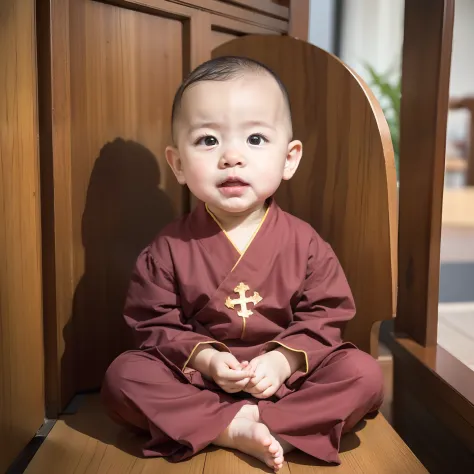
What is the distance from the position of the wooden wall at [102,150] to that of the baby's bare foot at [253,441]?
34cm

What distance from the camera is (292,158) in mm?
1098

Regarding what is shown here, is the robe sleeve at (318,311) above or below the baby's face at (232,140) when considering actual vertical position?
below

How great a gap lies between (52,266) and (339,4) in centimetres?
335

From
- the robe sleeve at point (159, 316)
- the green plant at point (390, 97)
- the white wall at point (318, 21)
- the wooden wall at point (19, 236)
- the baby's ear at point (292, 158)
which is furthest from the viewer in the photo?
the green plant at point (390, 97)

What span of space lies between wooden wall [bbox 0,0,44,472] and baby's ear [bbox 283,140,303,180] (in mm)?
431

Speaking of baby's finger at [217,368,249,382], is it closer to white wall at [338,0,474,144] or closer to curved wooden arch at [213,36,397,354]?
curved wooden arch at [213,36,397,354]

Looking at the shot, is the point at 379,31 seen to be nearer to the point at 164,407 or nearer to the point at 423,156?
the point at 423,156

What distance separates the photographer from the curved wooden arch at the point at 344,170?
3.59ft

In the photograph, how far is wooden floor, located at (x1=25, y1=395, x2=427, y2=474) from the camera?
34.7 inches

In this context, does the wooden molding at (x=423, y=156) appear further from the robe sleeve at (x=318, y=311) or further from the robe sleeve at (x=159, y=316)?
the robe sleeve at (x=159, y=316)

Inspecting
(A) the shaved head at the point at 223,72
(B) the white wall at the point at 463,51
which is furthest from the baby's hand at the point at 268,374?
(B) the white wall at the point at 463,51

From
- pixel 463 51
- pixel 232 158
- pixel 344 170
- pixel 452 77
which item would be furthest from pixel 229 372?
pixel 463 51

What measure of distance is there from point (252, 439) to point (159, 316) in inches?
10.7

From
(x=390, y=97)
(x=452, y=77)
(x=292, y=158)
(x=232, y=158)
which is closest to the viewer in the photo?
(x=232, y=158)
